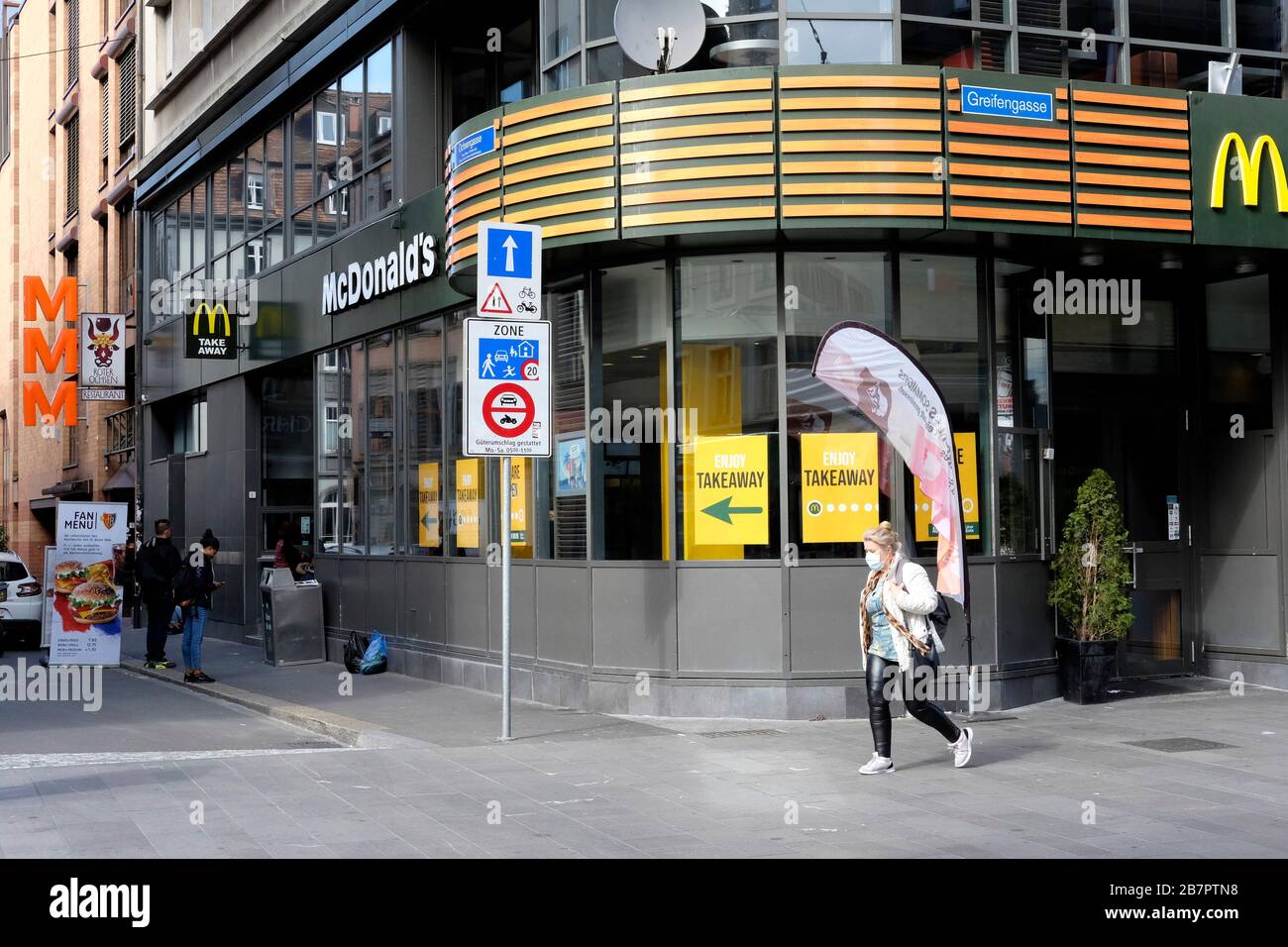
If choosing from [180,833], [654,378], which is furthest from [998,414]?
[180,833]

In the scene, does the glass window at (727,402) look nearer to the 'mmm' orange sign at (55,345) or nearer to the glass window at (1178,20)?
the glass window at (1178,20)

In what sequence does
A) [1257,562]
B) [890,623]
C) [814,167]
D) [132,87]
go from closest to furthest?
[890,623] → [814,167] → [1257,562] → [132,87]

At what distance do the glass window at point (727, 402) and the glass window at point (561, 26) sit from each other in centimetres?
249

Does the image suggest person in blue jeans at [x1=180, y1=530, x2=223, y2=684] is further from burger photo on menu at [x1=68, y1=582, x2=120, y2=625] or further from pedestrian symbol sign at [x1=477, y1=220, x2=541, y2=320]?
pedestrian symbol sign at [x1=477, y1=220, x2=541, y2=320]

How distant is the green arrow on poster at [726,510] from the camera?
507 inches

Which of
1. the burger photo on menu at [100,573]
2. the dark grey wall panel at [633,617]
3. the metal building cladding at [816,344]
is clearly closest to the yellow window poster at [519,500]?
the metal building cladding at [816,344]

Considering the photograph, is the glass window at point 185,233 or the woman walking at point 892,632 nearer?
the woman walking at point 892,632

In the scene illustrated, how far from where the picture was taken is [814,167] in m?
12.2

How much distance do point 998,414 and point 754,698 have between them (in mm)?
3438

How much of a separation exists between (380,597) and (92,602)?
3.50 meters

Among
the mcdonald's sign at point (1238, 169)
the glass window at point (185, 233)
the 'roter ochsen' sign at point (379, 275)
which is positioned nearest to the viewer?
the mcdonald's sign at point (1238, 169)

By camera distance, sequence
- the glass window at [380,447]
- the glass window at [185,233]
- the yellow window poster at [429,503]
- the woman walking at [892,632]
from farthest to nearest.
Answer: the glass window at [185,233] → the glass window at [380,447] → the yellow window poster at [429,503] → the woman walking at [892,632]

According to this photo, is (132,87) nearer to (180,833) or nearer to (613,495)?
(613,495)

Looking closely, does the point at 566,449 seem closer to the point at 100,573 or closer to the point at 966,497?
the point at 966,497
